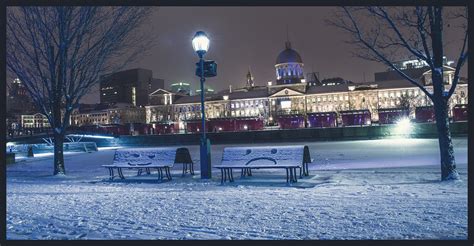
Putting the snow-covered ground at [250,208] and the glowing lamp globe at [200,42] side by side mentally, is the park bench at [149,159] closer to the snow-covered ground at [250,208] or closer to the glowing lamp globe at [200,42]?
the snow-covered ground at [250,208]

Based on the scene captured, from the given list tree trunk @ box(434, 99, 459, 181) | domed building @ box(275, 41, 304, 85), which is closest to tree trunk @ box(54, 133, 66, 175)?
tree trunk @ box(434, 99, 459, 181)

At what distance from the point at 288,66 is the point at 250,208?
10455 cm

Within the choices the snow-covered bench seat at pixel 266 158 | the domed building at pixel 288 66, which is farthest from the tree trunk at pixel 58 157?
the domed building at pixel 288 66

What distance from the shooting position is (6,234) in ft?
17.5

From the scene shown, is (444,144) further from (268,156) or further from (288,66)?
(288,66)

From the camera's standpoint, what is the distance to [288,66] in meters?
109

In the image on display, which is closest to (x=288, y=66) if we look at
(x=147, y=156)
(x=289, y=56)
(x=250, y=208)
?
(x=289, y=56)

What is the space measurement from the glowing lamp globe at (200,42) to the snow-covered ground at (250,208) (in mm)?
3487

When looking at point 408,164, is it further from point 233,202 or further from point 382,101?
point 382,101

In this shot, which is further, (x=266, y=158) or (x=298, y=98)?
(x=298, y=98)

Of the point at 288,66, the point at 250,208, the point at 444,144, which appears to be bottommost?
the point at 250,208

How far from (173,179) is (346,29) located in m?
5.90

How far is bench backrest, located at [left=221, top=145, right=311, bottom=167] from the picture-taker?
384 inches

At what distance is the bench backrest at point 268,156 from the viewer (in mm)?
9750
